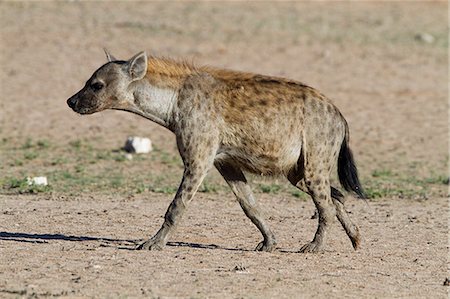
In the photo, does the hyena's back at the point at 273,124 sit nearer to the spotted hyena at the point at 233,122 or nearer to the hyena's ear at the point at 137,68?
the spotted hyena at the point at 233,122

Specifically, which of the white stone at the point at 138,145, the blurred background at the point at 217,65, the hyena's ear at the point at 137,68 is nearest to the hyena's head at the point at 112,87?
the hyena's ear at the point at 137,68

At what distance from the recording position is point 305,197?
1092cm

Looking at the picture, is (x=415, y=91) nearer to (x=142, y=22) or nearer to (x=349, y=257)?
(x=142, y=22)

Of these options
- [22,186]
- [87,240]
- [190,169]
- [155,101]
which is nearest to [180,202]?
[190,169]

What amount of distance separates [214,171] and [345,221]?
13.1ft

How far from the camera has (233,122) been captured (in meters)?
8.05

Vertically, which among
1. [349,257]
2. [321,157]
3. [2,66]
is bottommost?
[2,66]

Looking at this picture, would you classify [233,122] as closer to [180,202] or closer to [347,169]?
[180,202]

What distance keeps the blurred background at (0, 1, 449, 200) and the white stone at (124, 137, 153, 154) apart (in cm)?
10

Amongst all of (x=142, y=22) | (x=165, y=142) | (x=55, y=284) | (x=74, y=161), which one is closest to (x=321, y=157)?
(x=55, y=284)

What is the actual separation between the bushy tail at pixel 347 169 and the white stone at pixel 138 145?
4.58 metres

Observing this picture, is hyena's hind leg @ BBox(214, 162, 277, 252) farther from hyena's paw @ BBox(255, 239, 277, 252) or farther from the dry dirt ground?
the dry dirt ground

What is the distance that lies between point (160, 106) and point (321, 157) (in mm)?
1194

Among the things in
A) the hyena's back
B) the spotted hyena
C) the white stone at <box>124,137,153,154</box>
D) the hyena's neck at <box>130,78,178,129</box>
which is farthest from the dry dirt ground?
the hyena's neck at <box>130,78,178,129</box>
